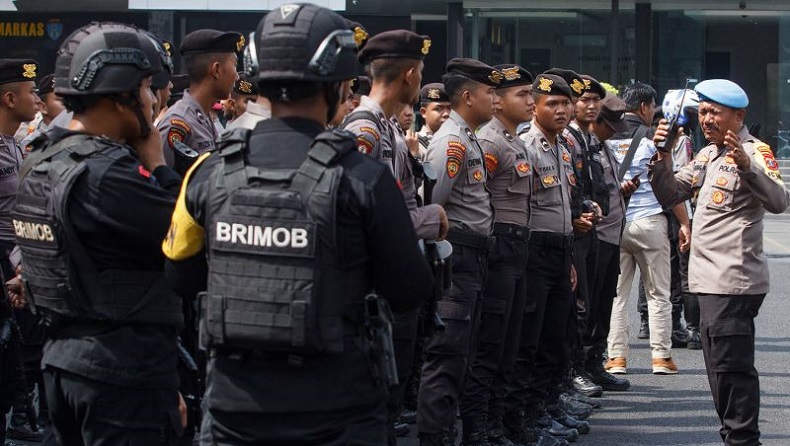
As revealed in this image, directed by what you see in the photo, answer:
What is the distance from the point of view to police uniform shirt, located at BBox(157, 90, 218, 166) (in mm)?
6512

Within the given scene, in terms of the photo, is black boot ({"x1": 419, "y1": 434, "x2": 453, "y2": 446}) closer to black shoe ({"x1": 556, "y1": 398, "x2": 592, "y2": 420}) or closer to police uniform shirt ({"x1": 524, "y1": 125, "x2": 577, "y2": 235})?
police uniform shirt ({"x1": 524, "y1": 125, "x2": 577, "y2": 235})

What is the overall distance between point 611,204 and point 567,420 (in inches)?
75.8

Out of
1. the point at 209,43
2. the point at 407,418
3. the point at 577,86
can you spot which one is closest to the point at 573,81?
the point at 577,86

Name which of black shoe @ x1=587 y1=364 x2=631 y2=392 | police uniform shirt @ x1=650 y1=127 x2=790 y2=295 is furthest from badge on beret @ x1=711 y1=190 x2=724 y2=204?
black shoe @ x1=587 y1=364 x2=631 y2=392

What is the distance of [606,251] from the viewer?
9.66m

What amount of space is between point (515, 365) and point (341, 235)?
443 centimetres

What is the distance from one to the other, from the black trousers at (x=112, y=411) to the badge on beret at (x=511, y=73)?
13.9 feet

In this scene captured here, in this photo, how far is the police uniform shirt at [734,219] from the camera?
22.7 ft

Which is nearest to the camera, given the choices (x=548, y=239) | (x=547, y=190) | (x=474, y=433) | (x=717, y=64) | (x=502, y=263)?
(x=474, y=433)

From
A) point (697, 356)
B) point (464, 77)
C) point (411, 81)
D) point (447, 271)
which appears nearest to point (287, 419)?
point (447, 271)

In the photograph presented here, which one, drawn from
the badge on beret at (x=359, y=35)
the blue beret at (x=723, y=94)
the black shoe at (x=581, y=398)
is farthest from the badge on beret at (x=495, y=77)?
the black shoe at (x=581, y=398)

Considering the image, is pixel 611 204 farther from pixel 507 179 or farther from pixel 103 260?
pixel 103 260

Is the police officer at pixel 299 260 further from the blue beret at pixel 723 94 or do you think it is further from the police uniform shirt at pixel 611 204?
the police uniform shirt at pixel 611 204

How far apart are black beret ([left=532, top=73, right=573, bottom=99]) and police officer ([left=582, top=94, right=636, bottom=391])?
106 centimetres
